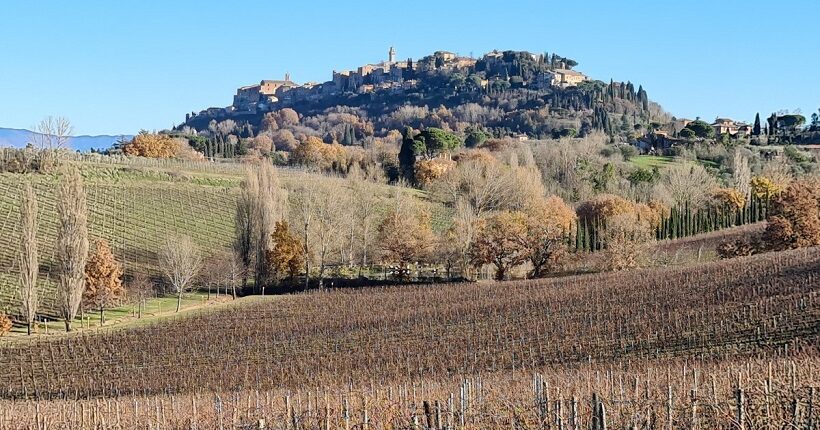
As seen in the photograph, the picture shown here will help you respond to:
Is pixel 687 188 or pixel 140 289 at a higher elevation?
pixel 687 188

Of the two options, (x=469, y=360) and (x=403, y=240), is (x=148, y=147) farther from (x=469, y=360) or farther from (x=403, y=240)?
(x=469, y=360)

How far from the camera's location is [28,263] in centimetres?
3628

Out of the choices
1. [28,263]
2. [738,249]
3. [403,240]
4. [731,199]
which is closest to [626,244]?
[738,249]

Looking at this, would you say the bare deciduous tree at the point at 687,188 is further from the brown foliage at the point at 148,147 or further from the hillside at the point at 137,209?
the brown foliage at the point at 148,147

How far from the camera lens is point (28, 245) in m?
36.9

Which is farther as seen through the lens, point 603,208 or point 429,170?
point 429,170

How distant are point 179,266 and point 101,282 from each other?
607cm

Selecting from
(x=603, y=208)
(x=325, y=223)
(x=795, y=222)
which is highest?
(x=603, y=208)

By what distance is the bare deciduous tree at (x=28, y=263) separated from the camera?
35344 millimetres

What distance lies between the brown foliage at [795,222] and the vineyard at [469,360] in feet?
32.4

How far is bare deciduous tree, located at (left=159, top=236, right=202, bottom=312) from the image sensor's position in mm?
44500

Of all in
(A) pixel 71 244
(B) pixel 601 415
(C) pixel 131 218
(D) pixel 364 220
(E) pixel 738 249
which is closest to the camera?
(B) pixel 601 415

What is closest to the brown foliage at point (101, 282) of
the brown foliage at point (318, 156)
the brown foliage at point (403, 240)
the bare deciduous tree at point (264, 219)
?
the bare deciduous tree at point (264, 219)

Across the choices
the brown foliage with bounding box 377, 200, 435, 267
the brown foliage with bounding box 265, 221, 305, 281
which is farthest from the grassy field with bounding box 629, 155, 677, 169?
the brown foliage with bounding box 265, 221, 305, 281
